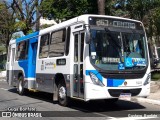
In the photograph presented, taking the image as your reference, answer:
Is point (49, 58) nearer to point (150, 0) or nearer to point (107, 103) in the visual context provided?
point (107, 103)

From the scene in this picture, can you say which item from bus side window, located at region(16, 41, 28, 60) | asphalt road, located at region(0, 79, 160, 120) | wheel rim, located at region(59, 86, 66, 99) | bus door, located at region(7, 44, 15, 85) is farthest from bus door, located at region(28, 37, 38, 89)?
wheel rim, located at region(59, 86, 66, 99)

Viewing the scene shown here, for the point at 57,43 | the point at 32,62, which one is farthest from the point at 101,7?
the point at 57,43

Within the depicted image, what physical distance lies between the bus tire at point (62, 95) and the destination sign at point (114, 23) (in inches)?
108

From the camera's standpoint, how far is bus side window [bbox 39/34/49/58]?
14281 millimetres

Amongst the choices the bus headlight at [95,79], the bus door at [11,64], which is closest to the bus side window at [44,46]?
the bus headlight at [95,79]

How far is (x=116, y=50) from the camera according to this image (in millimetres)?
11352

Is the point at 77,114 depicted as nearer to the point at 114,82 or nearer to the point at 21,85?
the point at 114,82

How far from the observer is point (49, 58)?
A: 1386 cm

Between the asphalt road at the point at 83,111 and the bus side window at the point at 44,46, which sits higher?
the bus side window at the point at 44,46

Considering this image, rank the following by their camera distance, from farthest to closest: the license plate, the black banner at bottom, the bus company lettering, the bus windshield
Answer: the bus company lettering, the license plate, the bus windshield, the black banner at bottom

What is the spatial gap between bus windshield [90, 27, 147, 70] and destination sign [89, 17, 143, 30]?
0.17m

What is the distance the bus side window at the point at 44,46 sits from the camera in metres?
14.3

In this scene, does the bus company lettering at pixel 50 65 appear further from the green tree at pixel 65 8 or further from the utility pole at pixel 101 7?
the green tree at pixel 65 8

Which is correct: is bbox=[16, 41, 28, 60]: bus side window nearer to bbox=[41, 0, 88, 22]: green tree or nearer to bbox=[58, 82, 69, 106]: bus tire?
bbox=[58, 82, 69, 106]: bus tire
